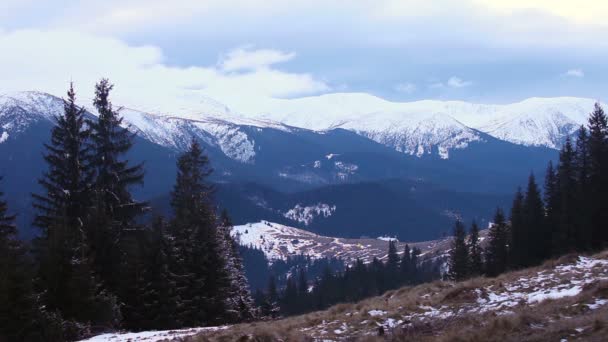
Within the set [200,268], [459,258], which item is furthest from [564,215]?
[200,268]

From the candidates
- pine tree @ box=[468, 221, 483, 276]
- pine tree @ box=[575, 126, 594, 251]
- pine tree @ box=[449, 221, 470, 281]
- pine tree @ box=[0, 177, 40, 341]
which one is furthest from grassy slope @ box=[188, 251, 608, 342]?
pine tree @ box=[449, 221, 470, 281]

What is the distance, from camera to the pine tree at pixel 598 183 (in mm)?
53875

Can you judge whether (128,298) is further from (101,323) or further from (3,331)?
(3,331)

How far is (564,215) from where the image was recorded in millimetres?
56750

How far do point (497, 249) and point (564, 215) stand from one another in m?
15.7

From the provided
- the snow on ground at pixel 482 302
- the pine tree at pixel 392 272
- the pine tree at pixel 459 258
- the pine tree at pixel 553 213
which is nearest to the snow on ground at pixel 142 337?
the snow on ground at pixel 482 302

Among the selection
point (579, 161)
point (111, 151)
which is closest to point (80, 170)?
point (111, 151)

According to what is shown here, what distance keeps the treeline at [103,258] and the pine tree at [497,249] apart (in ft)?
126

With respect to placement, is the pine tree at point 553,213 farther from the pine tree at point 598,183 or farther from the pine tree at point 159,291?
the pine tree at point 159,291

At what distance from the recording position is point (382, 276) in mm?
135375

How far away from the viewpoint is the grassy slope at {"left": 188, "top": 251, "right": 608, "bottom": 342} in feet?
42.5

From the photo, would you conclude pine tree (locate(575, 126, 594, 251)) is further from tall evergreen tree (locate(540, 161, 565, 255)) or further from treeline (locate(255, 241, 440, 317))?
treeline (locate(255, 241, 440, 317))

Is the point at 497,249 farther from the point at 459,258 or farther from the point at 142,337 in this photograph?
the point at 142,337

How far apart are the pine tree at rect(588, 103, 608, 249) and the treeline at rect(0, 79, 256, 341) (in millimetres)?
34401
